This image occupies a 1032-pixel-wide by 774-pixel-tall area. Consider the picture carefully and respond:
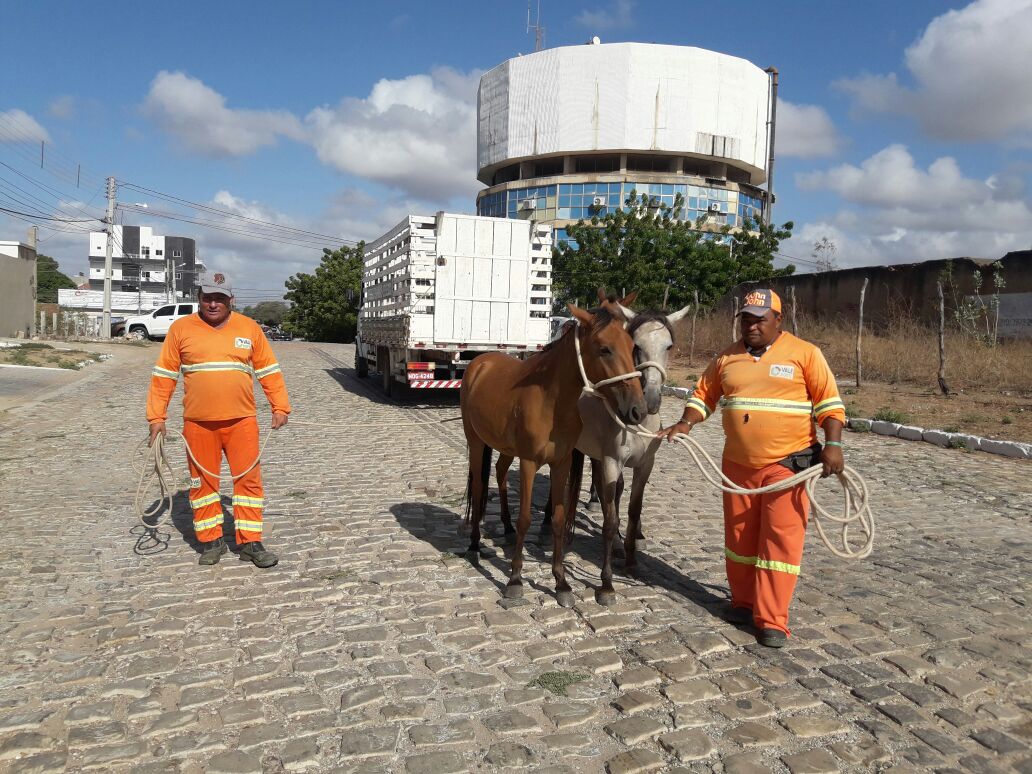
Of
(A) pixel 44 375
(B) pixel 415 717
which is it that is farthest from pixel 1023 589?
(A) pixel 44 375

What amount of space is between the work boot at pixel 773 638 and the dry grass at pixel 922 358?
1261cm

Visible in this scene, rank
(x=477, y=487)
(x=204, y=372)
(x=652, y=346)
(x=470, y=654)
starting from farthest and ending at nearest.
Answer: (x=477, y=487) → (x=204, y=372) → (x=652, y=346) → (x=470, y=654)

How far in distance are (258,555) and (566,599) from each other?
2.25 metres

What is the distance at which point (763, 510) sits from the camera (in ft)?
13.5

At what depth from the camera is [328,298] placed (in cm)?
4672

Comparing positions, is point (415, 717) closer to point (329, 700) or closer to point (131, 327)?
point (329, 700)

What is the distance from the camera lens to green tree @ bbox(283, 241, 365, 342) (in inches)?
1820

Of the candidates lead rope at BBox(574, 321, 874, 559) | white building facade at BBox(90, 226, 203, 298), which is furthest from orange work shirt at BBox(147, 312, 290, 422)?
white building facade at BBox(90, 226, 203, 298)

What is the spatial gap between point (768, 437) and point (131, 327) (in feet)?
129

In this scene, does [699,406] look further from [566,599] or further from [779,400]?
[566,599]

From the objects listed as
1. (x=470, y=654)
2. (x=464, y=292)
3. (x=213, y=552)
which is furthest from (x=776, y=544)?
(x=464, y=292)

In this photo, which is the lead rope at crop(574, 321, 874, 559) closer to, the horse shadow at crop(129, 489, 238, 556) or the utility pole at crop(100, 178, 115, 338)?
the horse shadow at crop(129, 489, 238, 556)

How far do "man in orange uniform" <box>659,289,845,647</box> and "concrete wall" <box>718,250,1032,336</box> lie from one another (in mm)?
16037

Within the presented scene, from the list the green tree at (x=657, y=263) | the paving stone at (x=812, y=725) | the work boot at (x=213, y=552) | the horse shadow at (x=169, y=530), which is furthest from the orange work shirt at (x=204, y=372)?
the green tree at (x=657, y=263)
